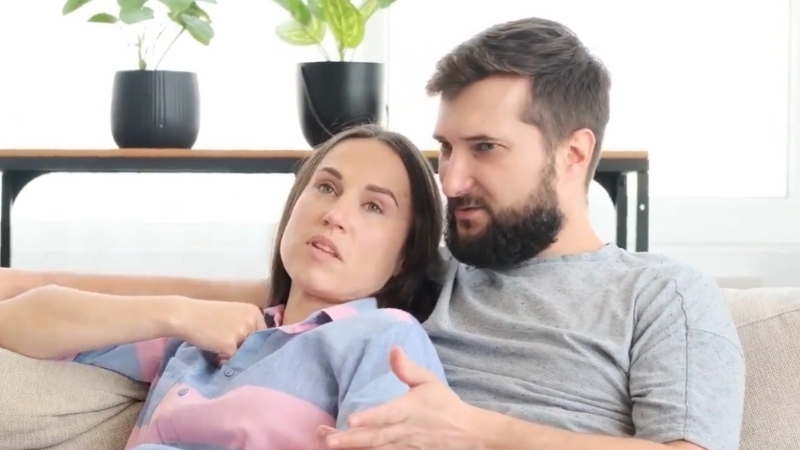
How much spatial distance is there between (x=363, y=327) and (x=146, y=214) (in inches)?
57.3

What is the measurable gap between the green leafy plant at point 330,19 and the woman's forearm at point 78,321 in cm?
87

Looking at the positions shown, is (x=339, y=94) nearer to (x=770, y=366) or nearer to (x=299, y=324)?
(x=299, y=324)

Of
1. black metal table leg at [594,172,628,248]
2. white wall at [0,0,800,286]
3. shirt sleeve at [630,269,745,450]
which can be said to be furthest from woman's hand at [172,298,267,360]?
white wall at [0,0,800,286]

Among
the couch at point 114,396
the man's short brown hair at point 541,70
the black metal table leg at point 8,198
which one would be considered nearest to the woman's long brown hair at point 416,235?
the man's short brown hair at point 541,70

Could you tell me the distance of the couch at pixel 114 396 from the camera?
1275 mm

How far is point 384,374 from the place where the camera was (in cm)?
116

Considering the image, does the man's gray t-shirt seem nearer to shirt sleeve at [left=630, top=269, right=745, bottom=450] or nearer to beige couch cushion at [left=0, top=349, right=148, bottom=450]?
shirt sleeve at [left=630, top=269, right=745, bottom=450]

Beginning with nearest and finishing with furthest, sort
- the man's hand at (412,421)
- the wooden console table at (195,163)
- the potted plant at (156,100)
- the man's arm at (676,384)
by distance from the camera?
the man's hand at (412,421) < the man's arm at (676,384) < the wooden console table at (195,163) < the potted plant at (156,100)

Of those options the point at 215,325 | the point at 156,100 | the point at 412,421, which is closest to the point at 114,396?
the point at 215,325

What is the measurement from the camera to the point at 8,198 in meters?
2.15

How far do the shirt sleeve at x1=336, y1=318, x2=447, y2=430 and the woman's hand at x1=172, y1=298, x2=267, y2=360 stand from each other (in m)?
0.18

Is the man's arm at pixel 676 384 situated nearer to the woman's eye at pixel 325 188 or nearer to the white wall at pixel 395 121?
the woman's eye at pixel 325 188

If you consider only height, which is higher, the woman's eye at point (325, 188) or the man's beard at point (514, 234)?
the woman's eye at point (325, 188)

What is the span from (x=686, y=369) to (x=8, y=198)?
1.59 meters
